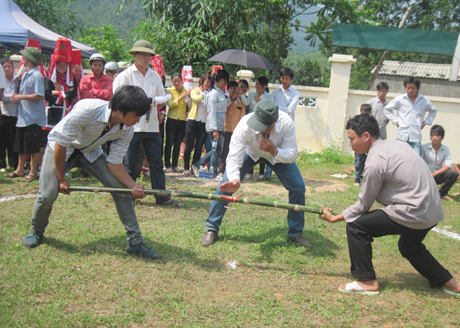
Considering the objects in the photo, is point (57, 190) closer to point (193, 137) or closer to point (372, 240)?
point (372, 240)

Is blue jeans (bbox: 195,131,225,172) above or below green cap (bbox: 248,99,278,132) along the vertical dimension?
below

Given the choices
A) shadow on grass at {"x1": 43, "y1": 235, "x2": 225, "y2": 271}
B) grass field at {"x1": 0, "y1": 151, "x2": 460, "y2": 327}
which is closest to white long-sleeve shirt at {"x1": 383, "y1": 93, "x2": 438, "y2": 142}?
grass field at {"x1": 0, "y1": 151, "x2": 460, "y2": 327}

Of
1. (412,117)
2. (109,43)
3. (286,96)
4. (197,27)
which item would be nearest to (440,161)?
(412,117)

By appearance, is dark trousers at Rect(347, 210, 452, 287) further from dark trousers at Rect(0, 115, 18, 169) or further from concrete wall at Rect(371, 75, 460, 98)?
concrete wall at Rect(371, 75, 460, 98)

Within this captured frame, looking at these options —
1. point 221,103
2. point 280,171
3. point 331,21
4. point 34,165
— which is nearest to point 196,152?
point 221,103

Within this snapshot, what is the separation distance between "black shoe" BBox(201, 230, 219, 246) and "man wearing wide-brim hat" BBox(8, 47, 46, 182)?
11.4 ft

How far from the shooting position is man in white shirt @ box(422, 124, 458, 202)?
6.84 meters

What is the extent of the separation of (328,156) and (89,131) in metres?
7.35

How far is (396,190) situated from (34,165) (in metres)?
5.41

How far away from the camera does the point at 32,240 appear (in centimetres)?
382

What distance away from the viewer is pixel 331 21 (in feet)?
46.2

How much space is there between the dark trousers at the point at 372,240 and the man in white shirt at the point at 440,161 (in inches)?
147

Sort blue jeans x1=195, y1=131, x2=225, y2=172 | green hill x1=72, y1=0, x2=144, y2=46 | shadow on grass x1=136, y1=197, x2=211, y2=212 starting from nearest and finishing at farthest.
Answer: shadow on grass x1=136, y1=197, x2=211, y2=212 → blue jeans x1=195, y1=131, x2=225, y2=172 → green hill x1=72, y1=0, x2=144, y2=46

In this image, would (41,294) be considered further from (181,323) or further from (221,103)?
(221,103)
